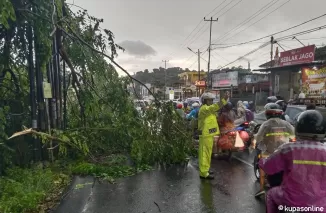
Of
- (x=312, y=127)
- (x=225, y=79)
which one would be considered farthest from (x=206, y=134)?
(x=225, y=79)

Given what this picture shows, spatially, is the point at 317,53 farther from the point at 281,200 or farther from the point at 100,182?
the point at 281,200

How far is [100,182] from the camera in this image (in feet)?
22.2

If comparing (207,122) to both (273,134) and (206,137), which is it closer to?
(206,137)

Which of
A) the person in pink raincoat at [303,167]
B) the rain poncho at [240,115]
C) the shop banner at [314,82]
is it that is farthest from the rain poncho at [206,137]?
the shop banner at [314,82]

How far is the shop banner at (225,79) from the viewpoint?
38.3m

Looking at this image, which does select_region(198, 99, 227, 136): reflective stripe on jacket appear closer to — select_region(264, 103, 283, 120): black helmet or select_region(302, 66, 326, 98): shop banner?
select_region(264, 103, 283, 120): black helmet

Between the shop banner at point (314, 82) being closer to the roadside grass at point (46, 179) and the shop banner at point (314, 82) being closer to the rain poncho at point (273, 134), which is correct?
the roadside grass at point (46, 179)

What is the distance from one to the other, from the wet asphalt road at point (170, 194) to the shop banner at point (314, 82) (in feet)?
46.3

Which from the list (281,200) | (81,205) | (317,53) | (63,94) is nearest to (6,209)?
(81,205)

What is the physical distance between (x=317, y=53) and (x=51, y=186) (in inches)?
982

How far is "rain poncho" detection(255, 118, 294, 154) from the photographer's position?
4.92 m

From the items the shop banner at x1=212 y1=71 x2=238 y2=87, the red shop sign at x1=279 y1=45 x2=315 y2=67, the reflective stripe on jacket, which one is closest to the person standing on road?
the reflective stripe on jacket

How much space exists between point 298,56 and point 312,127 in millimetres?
22683

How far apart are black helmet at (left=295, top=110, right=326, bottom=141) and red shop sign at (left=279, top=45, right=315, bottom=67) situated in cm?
2064
